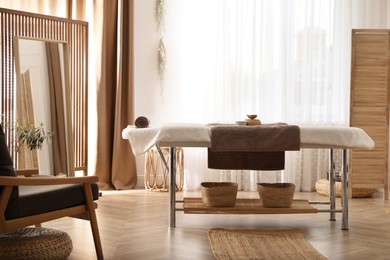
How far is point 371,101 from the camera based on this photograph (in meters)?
5.55

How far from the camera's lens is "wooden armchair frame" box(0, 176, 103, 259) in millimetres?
2746

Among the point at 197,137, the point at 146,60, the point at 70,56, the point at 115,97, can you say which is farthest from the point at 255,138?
the point at 146,60

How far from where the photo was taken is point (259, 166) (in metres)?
4.11

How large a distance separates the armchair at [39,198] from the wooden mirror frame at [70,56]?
2.17 metres

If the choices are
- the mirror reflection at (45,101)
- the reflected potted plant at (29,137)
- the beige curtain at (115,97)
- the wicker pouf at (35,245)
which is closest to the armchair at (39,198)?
the wicker pouf at (35,245)

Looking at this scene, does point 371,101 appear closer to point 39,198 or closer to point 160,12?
point 160,12

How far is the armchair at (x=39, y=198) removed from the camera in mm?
2762

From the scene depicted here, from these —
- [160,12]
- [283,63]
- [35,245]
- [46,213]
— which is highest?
[160,12]

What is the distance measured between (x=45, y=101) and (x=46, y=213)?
2.46 meters

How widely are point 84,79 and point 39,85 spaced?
618 mm

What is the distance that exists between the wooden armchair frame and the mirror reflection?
2118 millimetres

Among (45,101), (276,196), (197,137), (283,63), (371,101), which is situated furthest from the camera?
(283,63)

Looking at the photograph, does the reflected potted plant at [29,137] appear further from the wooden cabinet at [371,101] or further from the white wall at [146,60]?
the wooden cabinet at [371,101]

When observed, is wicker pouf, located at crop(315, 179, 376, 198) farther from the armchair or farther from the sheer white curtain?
the armchair
